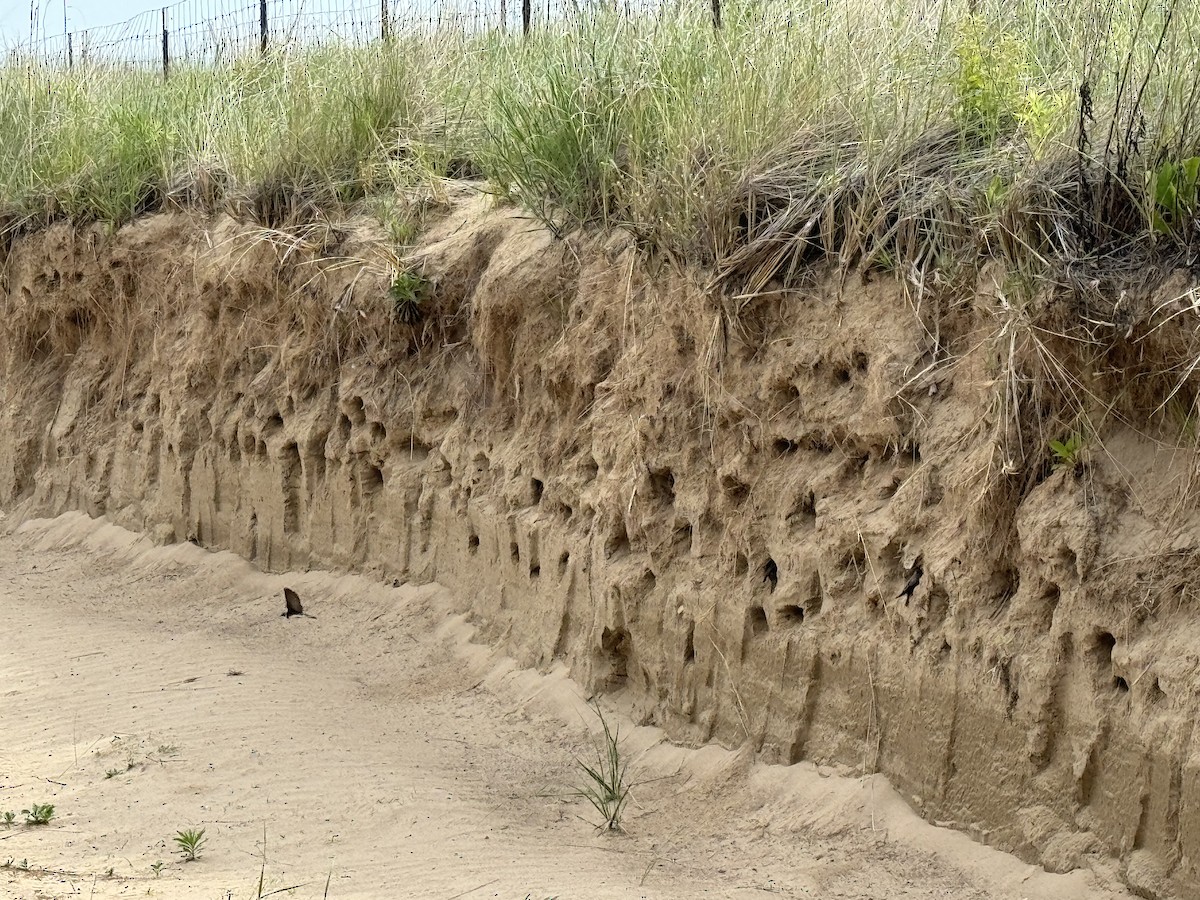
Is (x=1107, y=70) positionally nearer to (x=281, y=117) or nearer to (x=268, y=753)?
(x=268, y=753)

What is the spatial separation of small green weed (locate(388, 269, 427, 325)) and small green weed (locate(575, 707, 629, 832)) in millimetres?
2549

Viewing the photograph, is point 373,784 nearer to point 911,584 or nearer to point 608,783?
point 608,783

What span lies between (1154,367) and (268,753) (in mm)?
3608

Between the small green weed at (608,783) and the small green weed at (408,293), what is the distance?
2549 mm

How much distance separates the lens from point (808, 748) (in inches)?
195

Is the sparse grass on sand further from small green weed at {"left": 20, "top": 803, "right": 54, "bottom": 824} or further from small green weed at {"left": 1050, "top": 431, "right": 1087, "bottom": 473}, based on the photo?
small green weed at {"left": 20, "top": 803, "right": 54, "bottom": 824}

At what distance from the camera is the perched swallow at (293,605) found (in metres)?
7.55

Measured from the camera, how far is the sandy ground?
4.41 metres

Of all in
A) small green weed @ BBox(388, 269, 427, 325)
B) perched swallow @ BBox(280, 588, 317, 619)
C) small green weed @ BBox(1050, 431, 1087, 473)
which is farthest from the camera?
perched swallow @ BBox(280, 588, 317, 619)

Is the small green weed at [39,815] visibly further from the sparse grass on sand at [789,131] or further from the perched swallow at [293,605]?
the sparse grass on sand at [789,131]

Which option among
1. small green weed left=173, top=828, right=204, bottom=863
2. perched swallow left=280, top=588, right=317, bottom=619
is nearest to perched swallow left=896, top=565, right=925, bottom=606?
small green weed left=173, top=828, right=204, bottom=863

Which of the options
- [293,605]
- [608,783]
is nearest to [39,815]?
[608,783]

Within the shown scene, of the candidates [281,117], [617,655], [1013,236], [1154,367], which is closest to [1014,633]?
[1154,367]

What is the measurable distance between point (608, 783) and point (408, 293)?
2930 millimetres
